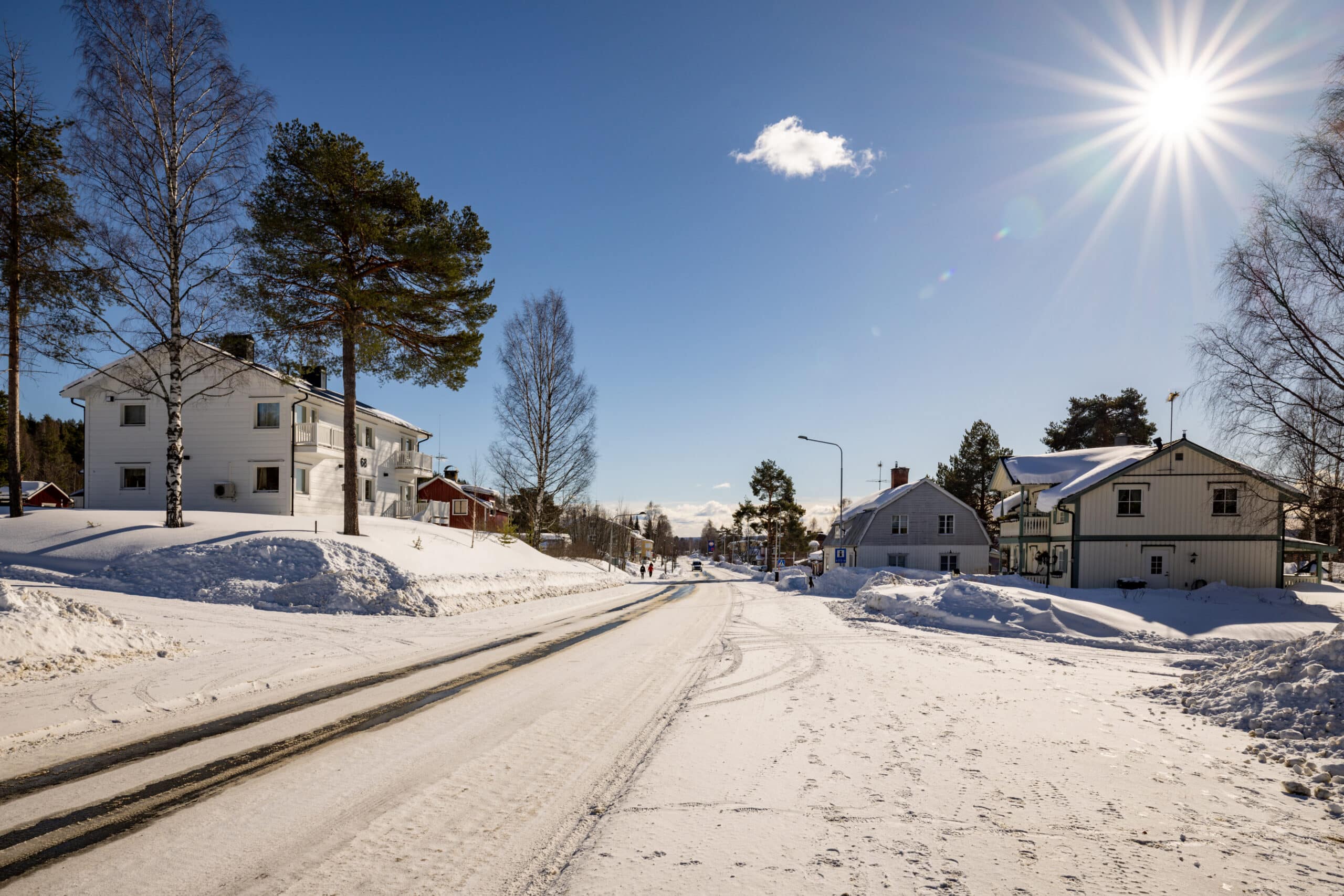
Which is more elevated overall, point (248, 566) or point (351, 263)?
point (351, 263)

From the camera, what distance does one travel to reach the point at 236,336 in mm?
19531

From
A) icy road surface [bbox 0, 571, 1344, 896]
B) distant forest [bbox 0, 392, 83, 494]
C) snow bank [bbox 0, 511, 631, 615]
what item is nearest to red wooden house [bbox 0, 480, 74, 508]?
distant forest [bbox 0, 392, 83, 494]

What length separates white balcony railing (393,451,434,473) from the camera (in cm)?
4097

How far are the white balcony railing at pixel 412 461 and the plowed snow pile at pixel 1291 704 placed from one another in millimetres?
40476

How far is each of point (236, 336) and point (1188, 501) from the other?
35.4 m

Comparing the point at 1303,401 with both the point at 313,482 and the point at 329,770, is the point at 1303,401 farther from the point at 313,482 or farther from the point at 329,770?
the point at 313,482

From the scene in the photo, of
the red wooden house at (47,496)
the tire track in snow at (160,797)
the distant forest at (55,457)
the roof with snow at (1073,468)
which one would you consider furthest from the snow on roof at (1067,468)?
the distant forest at (55,457)

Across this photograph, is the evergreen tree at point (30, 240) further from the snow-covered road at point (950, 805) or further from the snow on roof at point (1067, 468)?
the snow on roof at point (1067, 468)

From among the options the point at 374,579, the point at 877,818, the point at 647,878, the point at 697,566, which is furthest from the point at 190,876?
the point at 697,566

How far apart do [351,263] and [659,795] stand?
20.5 m

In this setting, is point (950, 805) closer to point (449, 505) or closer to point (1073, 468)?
point (1073, 468)

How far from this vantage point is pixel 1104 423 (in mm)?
52938

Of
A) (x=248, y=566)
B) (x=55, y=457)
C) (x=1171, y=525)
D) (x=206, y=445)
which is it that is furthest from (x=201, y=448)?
(x=55, y=457)

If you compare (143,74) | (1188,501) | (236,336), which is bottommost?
(1188,501)
